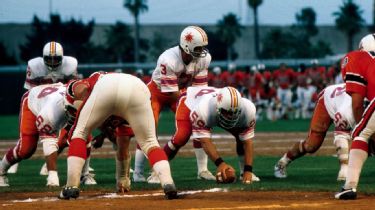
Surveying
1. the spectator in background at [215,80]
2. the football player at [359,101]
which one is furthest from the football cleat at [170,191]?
the spectator in background at [215,80]

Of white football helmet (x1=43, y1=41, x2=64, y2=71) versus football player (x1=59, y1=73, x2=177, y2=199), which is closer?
football player (x1=59, y1=73, x2=177, y2=199)

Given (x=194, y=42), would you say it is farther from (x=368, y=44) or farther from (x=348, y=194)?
(x=348, y=194)

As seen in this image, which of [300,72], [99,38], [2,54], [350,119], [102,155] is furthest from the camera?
[99,38]

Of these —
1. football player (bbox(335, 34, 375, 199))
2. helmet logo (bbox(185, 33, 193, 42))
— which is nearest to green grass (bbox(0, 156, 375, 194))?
football player (bbox(335, 34, 375, 199))

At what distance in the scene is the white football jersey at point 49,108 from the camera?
13609 millimetres

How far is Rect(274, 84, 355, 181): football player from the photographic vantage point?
1399cm

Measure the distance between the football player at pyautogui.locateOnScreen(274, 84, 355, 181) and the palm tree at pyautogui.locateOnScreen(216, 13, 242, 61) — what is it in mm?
59558

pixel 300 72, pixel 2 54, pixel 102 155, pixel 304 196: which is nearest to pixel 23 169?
pixel 102 155

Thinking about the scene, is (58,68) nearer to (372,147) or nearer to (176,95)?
(176,95)

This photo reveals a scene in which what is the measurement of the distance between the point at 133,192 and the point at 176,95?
8.97 ft

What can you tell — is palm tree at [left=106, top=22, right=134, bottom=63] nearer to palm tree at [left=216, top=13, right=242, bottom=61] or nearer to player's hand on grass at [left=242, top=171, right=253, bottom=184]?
palm tree at [left=216, top=13, right=242, bottom=61]

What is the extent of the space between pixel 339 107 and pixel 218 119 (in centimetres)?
177

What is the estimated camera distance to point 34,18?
206 ft

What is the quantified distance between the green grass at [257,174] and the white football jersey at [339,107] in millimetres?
813
